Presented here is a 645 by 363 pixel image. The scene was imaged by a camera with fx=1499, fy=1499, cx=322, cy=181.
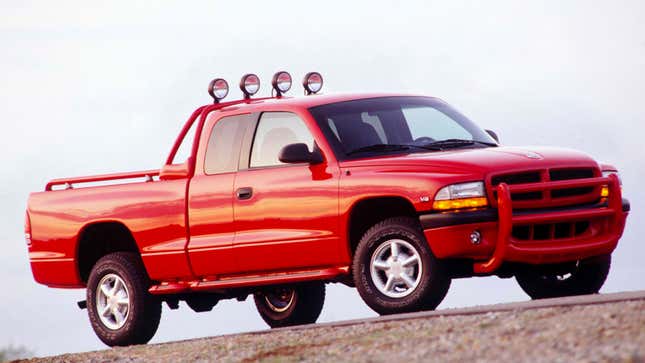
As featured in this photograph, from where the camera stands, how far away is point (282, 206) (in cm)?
1315

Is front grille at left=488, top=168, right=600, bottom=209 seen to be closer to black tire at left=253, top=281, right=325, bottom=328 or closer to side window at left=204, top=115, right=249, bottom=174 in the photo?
side window at left=204, top=115, right=249, bottom=174

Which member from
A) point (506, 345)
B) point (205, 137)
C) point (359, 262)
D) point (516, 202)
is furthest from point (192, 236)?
point (506, 345)

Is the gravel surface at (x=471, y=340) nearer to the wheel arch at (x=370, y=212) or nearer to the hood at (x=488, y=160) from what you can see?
the wheel arch at (x=370, y=212)

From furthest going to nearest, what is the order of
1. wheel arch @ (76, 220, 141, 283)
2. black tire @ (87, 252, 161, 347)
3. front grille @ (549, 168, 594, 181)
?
wheel arch @ (76, 220, 141, 283), black tire @ (87, 252, 161, 347), front grille @ (549, 168, 594, 181)

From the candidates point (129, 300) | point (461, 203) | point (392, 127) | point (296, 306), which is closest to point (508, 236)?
point (461, 203)

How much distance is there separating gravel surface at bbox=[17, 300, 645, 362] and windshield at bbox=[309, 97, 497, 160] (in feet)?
5.91

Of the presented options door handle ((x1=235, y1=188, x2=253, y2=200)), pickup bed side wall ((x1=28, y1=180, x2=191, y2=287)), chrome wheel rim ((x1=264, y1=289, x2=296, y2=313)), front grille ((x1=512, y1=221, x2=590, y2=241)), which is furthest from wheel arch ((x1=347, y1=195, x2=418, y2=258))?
Answer: chrome wheel rim ((x1=264, y1=289, x2=296, y2=313))

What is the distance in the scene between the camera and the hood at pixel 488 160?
12.2 meters

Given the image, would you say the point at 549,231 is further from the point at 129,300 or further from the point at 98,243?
the point at 98,243

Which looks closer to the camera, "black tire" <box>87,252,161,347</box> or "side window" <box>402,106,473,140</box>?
"side window" <box>402,106,473,140</box>

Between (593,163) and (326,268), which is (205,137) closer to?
(326,268)

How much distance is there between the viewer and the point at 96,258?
15.4 meters

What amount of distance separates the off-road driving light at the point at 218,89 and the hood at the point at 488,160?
246 centimetres

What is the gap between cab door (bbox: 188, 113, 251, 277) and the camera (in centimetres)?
1368
